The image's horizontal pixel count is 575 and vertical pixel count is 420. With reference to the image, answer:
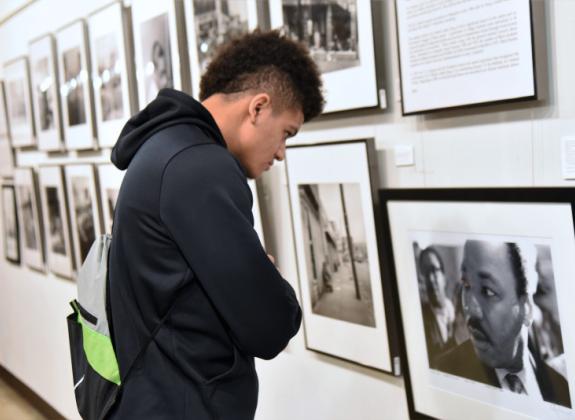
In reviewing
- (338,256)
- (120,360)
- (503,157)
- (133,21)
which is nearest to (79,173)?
(133,21)

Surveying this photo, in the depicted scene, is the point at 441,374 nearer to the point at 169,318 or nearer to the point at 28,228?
the point at 169,318

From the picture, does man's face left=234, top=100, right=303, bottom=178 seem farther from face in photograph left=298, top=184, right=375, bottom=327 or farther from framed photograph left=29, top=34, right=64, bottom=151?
framed photograph left=29, top=34, right=64, bottom=151

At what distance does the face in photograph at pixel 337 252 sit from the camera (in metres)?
1.99

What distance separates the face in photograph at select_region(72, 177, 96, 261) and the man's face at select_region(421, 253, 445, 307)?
2345 millimetres

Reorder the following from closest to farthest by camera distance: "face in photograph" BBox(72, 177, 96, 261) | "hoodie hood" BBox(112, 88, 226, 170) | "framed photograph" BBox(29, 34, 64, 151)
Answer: "hoodie hood" BBox(112, 88, 226, 170) < "face in photograph" BBox(72, 177, 96, 261) < "framed photograph" BBox(29, 34, 64, 151)

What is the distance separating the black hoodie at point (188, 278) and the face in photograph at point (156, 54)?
1430 mm

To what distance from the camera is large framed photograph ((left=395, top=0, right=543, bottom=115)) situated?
4.79 ft

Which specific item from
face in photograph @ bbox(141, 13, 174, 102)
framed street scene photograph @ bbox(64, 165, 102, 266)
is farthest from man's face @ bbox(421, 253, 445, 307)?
framed street scene photograph @ bbox(64, 165, 102, 266)

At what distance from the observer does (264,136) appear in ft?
4.85

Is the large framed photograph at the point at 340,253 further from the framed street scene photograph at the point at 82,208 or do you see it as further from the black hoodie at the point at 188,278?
the framed street scene photograph at the point at 82,208

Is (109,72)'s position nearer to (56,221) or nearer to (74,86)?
(74,86)

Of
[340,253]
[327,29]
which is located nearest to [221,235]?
[340,253]

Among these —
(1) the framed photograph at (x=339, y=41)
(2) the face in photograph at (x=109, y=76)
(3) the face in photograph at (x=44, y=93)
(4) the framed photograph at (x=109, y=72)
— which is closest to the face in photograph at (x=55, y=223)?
(3) the face in photograph at (x=44, y=93)

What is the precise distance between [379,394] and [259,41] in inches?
46.8
